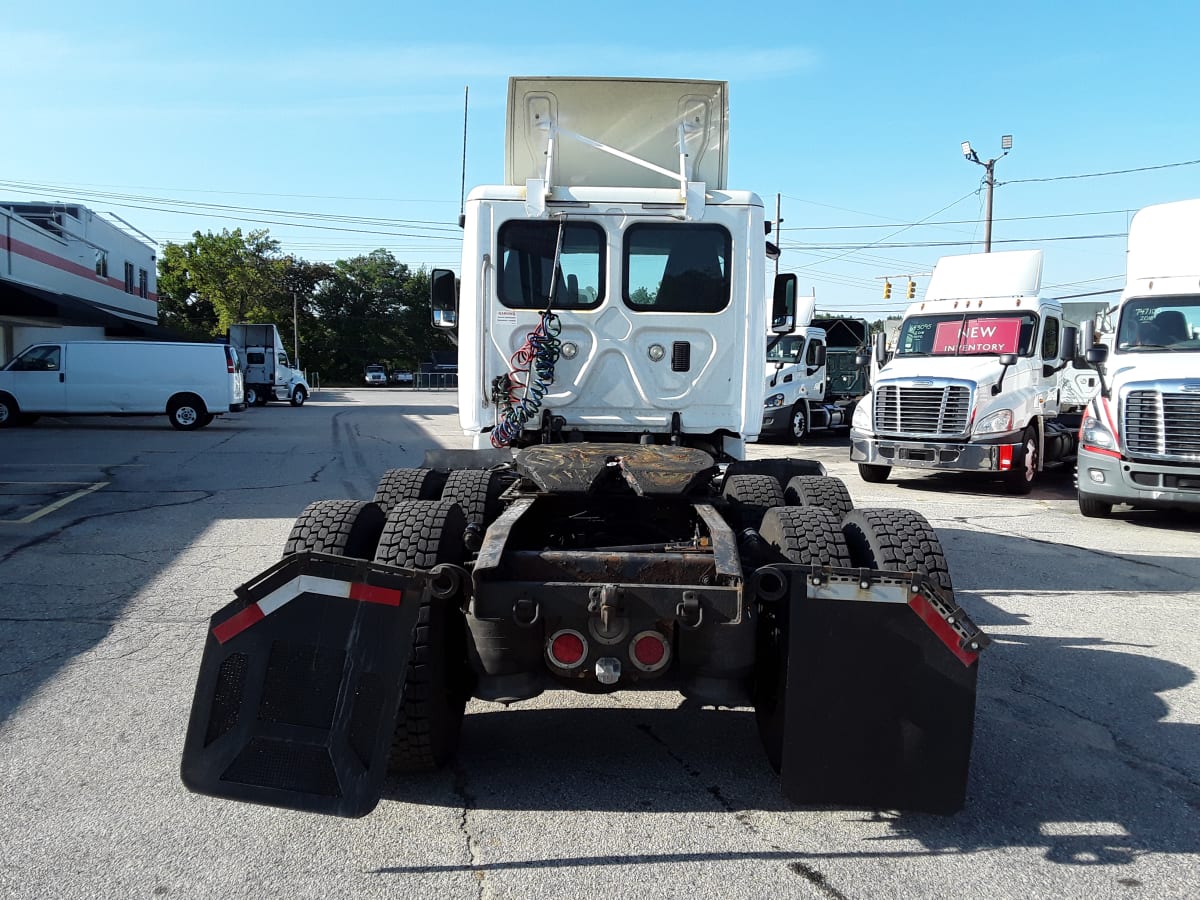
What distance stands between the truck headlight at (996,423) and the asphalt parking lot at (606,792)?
6.54 m

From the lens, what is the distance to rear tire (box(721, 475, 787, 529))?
509 cm

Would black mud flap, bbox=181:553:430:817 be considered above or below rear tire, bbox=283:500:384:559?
below

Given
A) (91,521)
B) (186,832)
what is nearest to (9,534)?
(91,521)

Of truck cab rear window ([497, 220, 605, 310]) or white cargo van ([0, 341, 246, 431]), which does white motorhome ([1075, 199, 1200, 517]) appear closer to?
truck cab rear window ([497, 220, 605, 310])

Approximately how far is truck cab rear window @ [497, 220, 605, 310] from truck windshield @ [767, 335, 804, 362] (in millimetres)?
15717

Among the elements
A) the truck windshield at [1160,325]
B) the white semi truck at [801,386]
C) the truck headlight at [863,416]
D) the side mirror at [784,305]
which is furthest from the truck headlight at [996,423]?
the side mirror at [784,305]

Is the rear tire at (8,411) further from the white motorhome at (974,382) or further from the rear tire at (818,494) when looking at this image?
the rear tire at (818,494)

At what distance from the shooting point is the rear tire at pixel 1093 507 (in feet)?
38.2

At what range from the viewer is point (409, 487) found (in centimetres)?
570

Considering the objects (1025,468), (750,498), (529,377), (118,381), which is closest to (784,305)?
(529,377)

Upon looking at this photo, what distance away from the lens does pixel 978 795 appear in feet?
12.5

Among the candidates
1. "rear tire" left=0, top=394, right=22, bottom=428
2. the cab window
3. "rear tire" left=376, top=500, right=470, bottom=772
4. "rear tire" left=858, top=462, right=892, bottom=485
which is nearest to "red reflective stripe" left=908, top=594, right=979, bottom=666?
"rear tire" left=376, top=500, right=470, bottom=772

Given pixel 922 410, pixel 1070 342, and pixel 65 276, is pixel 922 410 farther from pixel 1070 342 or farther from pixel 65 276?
pixel 65 276

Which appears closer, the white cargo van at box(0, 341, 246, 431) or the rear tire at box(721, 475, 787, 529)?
the rear tire at box(721, 475, 787, 529)
